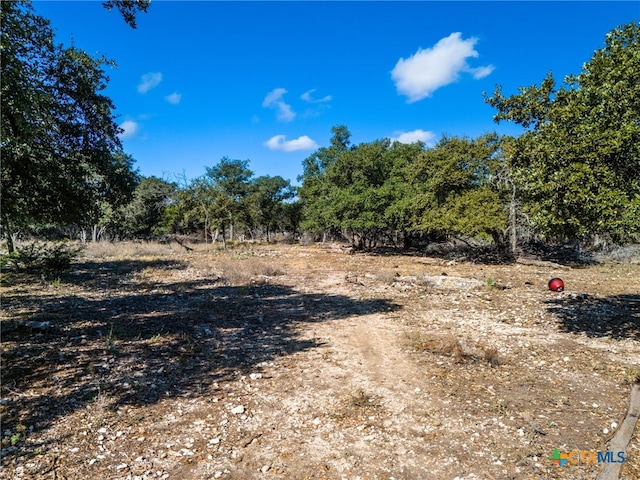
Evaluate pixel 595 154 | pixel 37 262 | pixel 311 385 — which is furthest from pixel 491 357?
pixel 37 262

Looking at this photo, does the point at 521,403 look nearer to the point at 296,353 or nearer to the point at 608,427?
the point at 608,427

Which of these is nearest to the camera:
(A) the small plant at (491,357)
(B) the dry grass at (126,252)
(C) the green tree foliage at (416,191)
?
(A) the small plant at (491,357)

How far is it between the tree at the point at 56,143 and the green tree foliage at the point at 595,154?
8982 millimetres

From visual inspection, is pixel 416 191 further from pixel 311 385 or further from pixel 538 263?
pixel 311 385

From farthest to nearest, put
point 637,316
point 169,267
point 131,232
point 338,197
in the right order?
point 131,232 → point 338,197 → point 169,267 → point 637,316

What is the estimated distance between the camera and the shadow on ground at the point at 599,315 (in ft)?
27.6

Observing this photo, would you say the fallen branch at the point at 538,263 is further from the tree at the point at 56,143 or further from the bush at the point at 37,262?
the bush at the point at 37,262

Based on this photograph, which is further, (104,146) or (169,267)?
(169,267)

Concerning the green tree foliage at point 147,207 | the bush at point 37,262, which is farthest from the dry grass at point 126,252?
the green tree foliage at point 147,207

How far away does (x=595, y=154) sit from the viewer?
642cm

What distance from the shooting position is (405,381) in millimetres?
6023

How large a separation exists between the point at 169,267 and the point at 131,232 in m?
24.8

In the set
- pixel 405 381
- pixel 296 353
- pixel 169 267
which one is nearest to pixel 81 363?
pixel 296 353

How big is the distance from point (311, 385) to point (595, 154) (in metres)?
6.60
